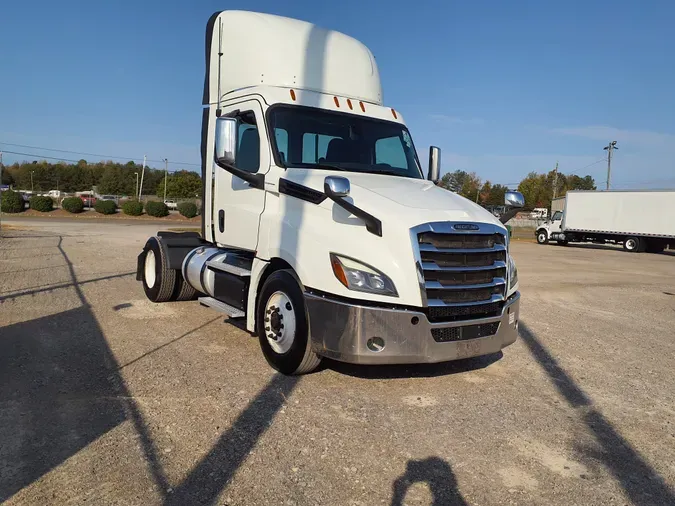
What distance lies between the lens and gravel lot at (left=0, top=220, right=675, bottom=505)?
3.33 meters

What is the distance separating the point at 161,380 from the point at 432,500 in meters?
2.90

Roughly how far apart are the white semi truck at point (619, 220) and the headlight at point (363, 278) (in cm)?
3269

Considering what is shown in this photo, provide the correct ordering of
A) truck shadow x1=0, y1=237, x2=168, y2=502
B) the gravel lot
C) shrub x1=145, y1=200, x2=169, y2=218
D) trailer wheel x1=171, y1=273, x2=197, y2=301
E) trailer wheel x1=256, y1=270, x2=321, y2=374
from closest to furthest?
the gravel lot, truck shadow x1=0, y1=237, x2=168, y2=502, trailer wheel x1=256, y1=270, x2=321, y2=374, trailer wheel x1=171, y1=273, x2=197, y2=301, shrub x1=145, y1=200, x2=169, y2=218

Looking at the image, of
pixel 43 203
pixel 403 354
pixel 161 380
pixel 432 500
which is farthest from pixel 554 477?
pixel 43 203

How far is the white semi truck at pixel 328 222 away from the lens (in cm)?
461

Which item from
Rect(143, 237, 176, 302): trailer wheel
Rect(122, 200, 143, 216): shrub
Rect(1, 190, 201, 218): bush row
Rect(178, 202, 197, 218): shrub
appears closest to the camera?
Rect(143, 237, 176, 302): trailer wheel

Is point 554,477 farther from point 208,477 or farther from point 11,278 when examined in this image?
Answer: point 11,278

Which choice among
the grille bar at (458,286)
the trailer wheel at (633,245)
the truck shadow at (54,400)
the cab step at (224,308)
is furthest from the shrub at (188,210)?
the grille bar at (458,286)

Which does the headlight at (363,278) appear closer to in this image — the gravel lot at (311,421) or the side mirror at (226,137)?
the gravel lot at (311,421)

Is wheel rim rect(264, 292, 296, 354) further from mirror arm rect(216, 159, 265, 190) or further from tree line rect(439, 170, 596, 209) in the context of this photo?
tree line rect(439, 170, 596, 209)

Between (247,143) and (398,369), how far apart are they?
9.99 ft

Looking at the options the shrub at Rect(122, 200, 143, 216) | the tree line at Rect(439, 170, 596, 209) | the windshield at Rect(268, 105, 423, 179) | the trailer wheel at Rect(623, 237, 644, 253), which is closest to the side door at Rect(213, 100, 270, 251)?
the windshield at Rect(268, 105, 423, 179)

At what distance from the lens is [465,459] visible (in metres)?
3.78

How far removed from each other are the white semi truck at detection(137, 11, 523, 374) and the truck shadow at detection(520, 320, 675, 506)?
828 millimetres
